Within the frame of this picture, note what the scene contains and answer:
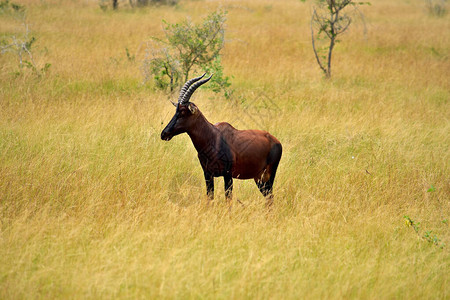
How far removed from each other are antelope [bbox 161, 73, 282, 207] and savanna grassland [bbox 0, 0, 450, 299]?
0.39 metres

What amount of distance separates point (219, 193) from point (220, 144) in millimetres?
965

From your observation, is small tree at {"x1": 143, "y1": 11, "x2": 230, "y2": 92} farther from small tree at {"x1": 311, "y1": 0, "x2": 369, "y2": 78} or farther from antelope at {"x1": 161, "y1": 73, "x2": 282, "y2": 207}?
→ antelope at {"x1": 161, "y1": 73, "x2": 282, "y2": 207}

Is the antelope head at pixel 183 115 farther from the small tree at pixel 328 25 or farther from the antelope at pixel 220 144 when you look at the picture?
the small tree at pixel 328 25

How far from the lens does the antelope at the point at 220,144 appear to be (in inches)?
182

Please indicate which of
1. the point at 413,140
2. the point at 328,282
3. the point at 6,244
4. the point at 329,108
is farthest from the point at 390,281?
the point at 329,108

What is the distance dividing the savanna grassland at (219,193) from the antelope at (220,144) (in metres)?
0.39

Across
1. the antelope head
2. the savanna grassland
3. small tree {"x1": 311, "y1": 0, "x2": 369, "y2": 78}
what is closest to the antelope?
the antelope head

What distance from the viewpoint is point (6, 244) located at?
4.00 meters

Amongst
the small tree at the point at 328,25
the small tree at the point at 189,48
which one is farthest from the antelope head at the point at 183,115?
the small tree at the point at 328,25

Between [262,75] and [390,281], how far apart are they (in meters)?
8.48

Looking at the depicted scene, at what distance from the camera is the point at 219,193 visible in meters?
5.44

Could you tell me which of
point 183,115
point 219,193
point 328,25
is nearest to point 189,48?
point 219,193

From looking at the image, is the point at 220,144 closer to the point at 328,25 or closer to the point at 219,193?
the point at 219,193

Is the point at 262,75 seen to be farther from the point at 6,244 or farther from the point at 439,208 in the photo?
the point at 6,244
